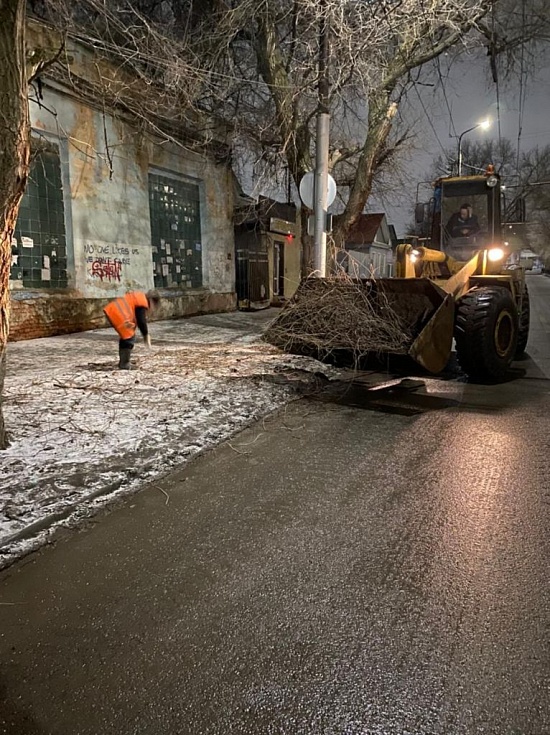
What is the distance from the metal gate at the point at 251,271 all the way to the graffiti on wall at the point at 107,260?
6.34m

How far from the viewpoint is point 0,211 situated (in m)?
4.00

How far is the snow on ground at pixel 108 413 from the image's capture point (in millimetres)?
3713

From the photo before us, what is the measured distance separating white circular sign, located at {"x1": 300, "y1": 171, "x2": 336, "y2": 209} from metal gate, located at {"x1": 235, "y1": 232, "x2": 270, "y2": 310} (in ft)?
30.8

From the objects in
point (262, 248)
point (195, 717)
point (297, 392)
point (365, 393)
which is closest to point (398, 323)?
point (365, 393)

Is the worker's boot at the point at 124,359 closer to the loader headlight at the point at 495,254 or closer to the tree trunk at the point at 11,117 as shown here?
the tree trunk at the point at 11,117

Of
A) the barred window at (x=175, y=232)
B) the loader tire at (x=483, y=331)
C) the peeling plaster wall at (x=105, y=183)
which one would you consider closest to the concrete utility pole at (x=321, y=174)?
the loader tire at (x=483, y=331)

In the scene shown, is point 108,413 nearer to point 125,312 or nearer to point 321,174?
point 125,312

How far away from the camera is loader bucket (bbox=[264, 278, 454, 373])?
22.9 feet

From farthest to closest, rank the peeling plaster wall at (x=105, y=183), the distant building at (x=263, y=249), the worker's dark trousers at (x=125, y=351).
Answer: the distant building at (x=263, y=249) → the peeling plaster wall at (x=105, y=183) → the worker's dark trousers at (x=125, y=351)

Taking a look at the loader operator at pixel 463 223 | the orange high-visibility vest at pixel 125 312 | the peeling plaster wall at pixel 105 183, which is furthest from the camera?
the peeling plaster wall at pixel 105 183

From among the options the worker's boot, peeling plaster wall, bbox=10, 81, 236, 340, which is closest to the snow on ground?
the worker's boot

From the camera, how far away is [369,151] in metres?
13.6

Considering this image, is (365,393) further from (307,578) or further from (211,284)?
(211,284)

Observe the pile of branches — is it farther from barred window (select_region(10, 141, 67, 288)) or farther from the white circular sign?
barred window (select_region(10, 141, 67, 288))
